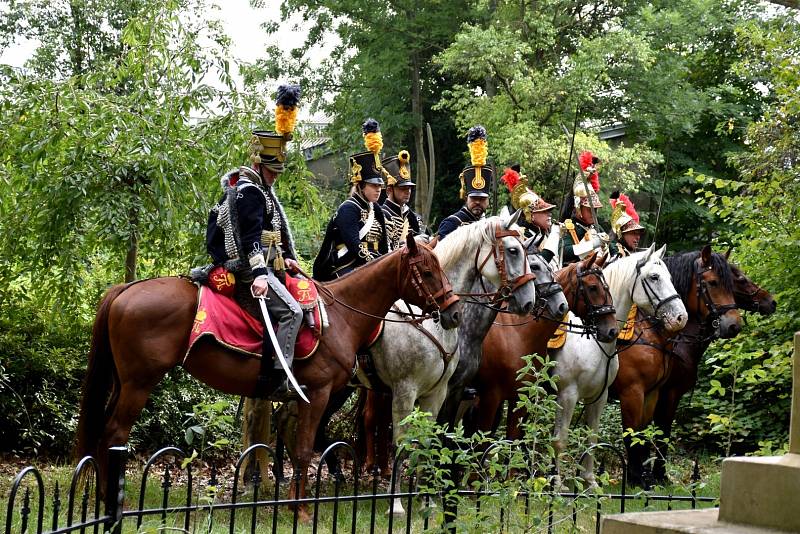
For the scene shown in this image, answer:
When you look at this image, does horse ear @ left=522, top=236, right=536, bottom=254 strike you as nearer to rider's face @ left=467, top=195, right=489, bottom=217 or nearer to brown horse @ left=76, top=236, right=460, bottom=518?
brown horse @ left=76, top=236, right=460, bottom=518

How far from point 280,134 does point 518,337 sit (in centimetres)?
309

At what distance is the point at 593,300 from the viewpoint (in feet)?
32.4

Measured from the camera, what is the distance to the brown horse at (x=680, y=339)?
432 inches

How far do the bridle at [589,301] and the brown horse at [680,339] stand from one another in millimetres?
919

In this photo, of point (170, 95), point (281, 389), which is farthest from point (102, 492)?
point (170, 95)

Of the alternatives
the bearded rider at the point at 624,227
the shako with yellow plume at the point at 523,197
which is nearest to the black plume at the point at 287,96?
the shako with yellow plume at the point at 523,197

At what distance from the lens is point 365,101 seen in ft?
89.9

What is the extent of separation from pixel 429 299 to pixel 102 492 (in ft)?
9.42

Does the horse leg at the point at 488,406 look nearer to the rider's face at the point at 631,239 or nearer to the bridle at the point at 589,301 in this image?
the bridle at the point at 589,301

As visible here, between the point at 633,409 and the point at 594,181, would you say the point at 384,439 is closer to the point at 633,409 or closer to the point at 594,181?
the point at 633,409

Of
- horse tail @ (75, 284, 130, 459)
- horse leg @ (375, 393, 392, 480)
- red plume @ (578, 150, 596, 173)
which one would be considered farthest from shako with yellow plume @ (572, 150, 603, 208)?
horse tail @ (75, 284, 130, 459)

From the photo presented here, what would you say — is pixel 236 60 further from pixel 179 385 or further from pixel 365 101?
pixel 365 101

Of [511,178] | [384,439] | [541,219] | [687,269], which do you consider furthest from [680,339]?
[384,439]

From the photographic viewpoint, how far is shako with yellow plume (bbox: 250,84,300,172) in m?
8.12
